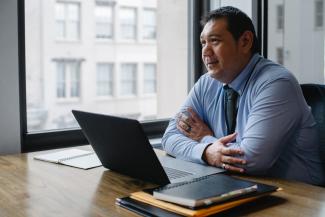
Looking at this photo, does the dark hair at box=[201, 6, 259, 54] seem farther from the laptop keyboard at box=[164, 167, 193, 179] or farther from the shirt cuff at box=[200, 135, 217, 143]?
the laptop keyboard at box=[164, 167, 193, 179]

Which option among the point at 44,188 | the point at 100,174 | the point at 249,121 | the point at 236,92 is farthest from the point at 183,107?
the point at 44,188

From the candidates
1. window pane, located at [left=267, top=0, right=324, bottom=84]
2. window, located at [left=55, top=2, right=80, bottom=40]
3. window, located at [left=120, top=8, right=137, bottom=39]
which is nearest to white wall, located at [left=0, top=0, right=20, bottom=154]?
window, located at [left=55, top=2, right=80, bottom=40]

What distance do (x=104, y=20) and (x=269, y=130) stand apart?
4.42 ft

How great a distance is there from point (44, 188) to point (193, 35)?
1.81 metres

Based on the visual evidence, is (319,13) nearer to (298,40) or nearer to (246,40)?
(298,40)

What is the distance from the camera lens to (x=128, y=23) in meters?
2.60

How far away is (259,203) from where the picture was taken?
1140 millimetres

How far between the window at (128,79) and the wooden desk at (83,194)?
106 cm

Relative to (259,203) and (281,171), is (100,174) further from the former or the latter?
(281,171)

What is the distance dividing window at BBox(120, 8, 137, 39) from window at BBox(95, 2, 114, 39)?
8 cm

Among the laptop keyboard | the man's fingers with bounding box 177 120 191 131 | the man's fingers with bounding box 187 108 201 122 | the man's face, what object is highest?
the man's face

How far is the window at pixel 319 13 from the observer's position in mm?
2318

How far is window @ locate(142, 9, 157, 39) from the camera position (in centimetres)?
268

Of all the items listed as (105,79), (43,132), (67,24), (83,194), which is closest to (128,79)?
(105,79)
